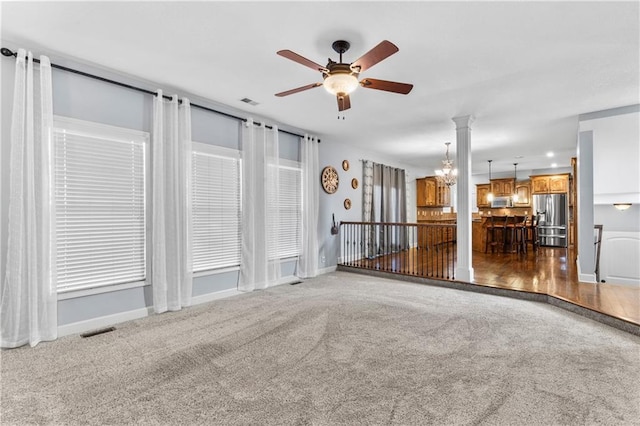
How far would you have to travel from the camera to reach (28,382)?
2160mm

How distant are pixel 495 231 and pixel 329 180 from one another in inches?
213

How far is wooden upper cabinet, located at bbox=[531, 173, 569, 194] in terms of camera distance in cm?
916

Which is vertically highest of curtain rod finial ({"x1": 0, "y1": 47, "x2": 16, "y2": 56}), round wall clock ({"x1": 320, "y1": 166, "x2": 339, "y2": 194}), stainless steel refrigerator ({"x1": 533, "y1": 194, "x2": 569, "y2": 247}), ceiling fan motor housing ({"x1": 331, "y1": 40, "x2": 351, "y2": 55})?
Result: ceiling fan motor housing ({"x1": 331, "y1": 40, "x2": 351, "y2": 55})

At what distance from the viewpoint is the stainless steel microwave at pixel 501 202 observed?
402 inches

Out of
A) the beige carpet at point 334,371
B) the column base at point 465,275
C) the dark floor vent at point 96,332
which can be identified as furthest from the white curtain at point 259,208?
the column base at point 465,275

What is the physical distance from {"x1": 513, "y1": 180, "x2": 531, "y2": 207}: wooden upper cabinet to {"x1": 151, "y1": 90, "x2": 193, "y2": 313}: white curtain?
10.1 m

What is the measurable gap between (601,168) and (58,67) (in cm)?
684

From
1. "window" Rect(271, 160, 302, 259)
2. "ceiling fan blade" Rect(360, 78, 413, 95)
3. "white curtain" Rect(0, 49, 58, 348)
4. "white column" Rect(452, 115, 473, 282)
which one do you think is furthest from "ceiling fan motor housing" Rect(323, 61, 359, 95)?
"white column" Rect(452, 115, 473, 282)

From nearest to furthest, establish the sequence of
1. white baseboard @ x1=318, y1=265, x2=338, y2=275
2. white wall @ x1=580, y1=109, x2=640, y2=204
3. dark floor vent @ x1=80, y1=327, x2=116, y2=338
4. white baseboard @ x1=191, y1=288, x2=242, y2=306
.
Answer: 1. dark floor vent @ x1=80, y1=327, x2=116, y2=338
2. white baseboard @ x1=191, y1=288, x2=242, y2=306
3. white wall @ x1=580, y1=109, x2=640, y2=204
4. white baseboard @ x1=318, y1=265, x2=338, y2=275

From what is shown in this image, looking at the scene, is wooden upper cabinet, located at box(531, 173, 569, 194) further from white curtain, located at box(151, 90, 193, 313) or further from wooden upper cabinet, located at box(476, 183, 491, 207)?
white curtain, located at box(151, 90, 193, 313)

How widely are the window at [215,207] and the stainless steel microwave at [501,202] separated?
9.27 metres

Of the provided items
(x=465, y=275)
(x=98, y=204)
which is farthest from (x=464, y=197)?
(x=98, y=204)

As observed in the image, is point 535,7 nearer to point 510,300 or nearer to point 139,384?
point 510,300

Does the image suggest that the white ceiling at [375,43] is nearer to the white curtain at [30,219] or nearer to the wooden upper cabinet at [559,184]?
the white curtain at [30,219]
